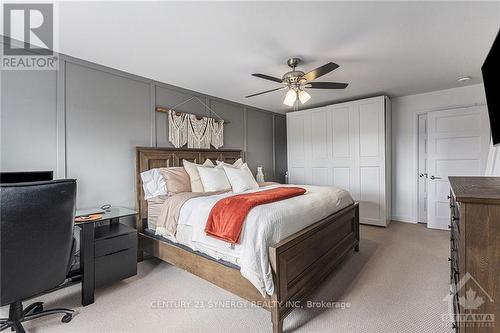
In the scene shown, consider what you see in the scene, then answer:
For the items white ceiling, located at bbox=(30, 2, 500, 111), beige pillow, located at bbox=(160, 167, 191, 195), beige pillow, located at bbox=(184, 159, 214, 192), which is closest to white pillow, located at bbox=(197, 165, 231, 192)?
beige pillow, located at bbox=(184, 159, 214, 192)

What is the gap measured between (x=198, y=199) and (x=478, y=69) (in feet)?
13.5

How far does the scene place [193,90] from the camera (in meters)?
3.95

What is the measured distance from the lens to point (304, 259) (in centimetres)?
207

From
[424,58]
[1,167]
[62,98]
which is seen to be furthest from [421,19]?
[1,167]

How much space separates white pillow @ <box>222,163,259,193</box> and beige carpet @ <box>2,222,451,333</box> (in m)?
1.29

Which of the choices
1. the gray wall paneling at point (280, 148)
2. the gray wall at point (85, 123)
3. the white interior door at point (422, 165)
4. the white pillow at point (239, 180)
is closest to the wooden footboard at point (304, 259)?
the white pillow at point (239, 180)

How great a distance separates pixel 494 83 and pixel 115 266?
3686 mm

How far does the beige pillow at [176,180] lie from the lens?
2961mm

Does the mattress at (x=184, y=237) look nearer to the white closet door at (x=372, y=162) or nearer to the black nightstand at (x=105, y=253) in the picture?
the black nightstand at (x=105, y=253)

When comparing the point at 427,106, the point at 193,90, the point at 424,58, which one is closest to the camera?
the point at 424,58

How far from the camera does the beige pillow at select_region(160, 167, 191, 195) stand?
2.96m

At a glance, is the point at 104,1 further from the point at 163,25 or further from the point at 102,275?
the point at 102,275

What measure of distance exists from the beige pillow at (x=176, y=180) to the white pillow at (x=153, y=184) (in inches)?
2.1

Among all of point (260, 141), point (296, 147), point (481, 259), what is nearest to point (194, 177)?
point (260, 141)
